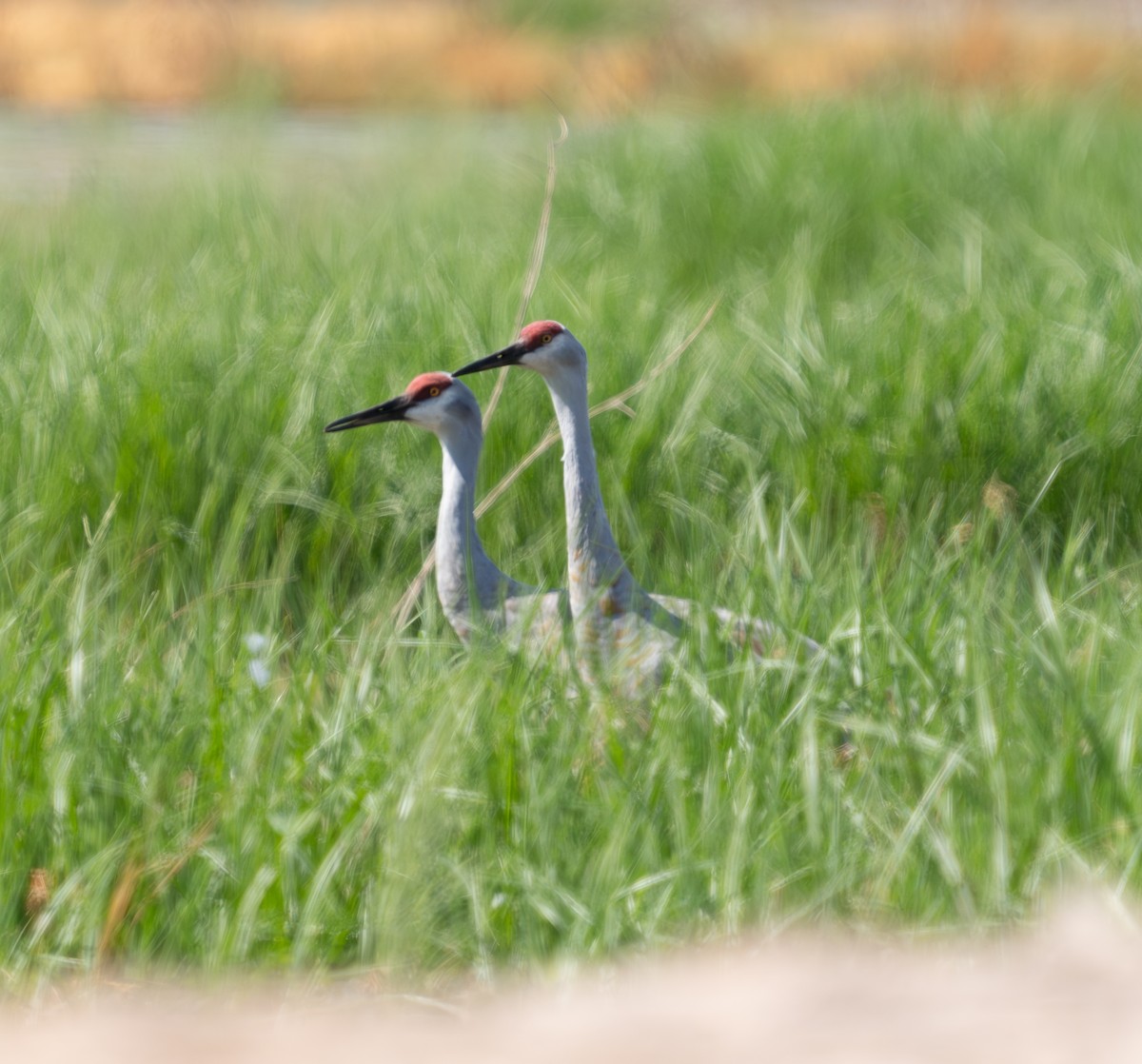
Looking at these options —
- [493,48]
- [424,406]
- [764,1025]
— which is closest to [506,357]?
[424,406]

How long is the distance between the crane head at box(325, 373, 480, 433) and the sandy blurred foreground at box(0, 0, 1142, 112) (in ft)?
Result: 30.4

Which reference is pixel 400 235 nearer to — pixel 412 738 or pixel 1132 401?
pixel 1132 401

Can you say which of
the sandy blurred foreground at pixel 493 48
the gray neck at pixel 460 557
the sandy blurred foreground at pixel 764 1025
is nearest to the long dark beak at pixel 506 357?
the gray neck at pixel 460 557

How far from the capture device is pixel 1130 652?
2477mm

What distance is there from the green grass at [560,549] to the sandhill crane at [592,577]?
12cm

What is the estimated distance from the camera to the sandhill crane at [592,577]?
2668mm

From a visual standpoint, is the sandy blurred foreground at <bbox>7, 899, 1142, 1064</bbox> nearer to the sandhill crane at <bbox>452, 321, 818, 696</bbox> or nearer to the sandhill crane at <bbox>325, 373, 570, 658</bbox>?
the sandhill crane at <bbox>452, 321, 818, 696</bbox>

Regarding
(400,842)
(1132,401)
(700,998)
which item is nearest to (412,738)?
(400,842)

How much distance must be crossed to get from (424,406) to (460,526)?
0.83 ft

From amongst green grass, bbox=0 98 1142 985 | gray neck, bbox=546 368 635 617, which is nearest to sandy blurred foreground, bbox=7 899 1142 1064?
green grass, bbox=0 98 1142 985

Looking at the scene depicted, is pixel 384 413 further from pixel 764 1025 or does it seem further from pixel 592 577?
pixel 764 1025

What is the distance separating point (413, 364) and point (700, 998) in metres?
2.79

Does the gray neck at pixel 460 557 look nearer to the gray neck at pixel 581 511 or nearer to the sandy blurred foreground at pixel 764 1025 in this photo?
the gray neck at pixel 581 511

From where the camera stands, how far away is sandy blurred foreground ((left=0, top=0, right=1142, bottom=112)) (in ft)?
46.4
